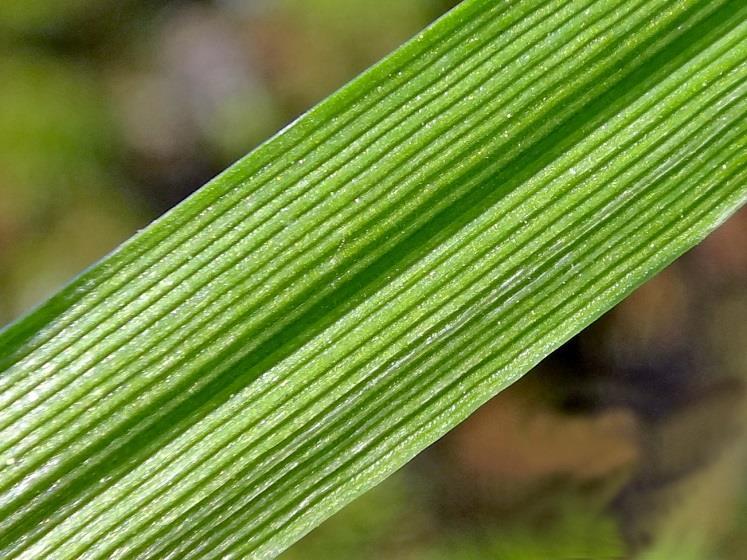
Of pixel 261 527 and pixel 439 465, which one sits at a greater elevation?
pixel 439 465

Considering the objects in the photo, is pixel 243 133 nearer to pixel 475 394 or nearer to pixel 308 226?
pixel 308 226

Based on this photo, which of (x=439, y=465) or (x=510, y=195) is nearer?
(x=510, y=195)

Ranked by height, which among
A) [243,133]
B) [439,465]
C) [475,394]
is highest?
[243,133]

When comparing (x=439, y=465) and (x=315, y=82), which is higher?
(x=315, y=82)

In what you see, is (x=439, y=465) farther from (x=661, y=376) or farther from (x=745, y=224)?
(x=745, y=224)

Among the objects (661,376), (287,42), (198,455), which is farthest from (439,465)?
(287,42)

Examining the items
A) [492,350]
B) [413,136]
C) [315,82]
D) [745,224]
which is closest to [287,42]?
[315,82]
